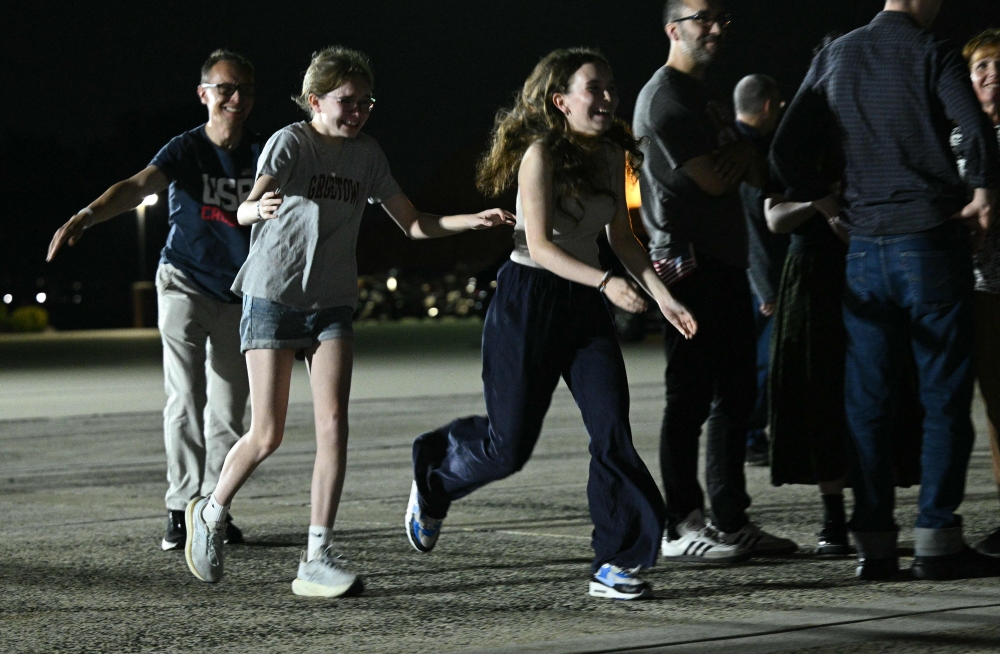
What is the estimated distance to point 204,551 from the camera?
212 inches

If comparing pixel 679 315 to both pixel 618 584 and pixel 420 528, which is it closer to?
pixel 618 584

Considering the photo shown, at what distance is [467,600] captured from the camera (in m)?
5.11

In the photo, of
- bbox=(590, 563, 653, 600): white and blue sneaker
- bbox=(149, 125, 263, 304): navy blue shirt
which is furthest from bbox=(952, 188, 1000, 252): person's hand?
bbox=(149, 125, 263, 304): navy blue shirt

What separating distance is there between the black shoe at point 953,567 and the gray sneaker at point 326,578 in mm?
1947

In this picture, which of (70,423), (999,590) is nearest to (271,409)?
(999,590)

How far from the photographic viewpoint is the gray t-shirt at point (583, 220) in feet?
17.1

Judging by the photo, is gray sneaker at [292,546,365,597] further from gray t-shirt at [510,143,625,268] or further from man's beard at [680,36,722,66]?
man's beard at [680,36,722,66]

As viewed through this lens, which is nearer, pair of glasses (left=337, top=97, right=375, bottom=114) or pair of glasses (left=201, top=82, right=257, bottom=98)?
pair of glasses (left=337, top=97, right=375, bottom=114)

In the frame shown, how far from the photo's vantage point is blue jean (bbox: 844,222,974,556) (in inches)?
206

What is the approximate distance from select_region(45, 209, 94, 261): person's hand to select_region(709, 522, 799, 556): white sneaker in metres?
2.73

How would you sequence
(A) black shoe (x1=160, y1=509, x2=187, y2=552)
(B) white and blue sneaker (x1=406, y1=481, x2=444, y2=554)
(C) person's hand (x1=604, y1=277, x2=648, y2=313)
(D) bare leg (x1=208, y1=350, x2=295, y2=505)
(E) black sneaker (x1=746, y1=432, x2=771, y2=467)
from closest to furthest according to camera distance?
(C) person's hand (x1=604, y1=277, x2=648, y2=313) → (D) bare leg (x1=208, y1=350, x2=295, y2=505) → (B) white and blue sneaker (x1=406, y1=481, x2=444, y2=554) → (A) black shoe (x1=160, y1=509, x2=187, y2=552) → (E) black sneaker (x1=746, y1=432, x2=771, y2=467)

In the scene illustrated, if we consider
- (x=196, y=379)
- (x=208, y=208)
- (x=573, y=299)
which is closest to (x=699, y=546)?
(x=573, y=299)

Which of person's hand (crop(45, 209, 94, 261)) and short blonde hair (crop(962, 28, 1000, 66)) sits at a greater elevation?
short blonde hair (crop(962, 28, 1000, 66))

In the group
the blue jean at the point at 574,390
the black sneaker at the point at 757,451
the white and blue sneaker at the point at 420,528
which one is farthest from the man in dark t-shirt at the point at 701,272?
the black sneaker at the point at 757,451
